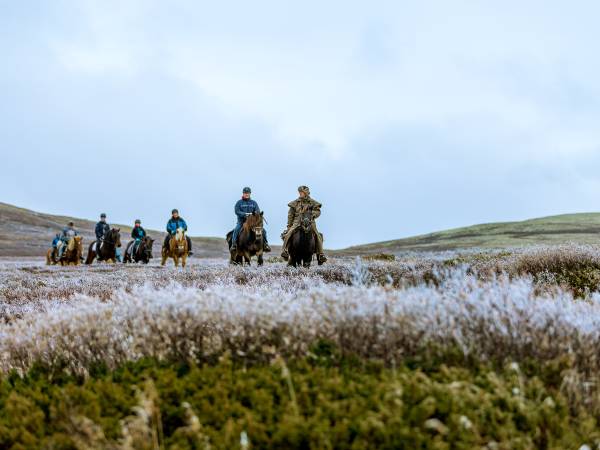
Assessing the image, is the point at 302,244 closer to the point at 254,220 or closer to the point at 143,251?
the point at 254,220

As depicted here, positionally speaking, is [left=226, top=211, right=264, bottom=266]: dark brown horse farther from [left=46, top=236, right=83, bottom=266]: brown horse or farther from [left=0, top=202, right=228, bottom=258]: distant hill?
[left=0, top=202, right=228, bottom=258]: distant hill

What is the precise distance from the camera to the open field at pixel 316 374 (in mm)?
3135

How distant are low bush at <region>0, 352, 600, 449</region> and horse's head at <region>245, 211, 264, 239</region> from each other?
17.6 m

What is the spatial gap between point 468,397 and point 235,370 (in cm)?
158

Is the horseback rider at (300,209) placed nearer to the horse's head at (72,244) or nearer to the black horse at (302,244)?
the black horse at (302,244)

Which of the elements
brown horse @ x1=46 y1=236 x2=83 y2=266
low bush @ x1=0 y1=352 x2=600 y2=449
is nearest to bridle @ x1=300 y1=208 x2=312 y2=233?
low bush @ x1=0 y1=352 x2=600 y2=449

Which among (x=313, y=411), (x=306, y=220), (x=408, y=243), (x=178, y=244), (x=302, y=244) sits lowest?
(x=313, y=411)

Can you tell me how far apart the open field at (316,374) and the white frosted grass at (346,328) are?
0.05 feet

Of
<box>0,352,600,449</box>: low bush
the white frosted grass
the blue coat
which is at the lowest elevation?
<box>0,352,600,449</box>: low bush

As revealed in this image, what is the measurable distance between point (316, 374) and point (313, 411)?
0.36 metres

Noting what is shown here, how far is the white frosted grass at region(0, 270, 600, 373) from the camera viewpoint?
13.4 feet

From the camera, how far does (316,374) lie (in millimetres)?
3670

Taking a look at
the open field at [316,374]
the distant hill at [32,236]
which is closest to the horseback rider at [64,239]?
the distant hill at [32,236]

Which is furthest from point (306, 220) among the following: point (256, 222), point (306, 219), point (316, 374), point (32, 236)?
point (32, 236)
